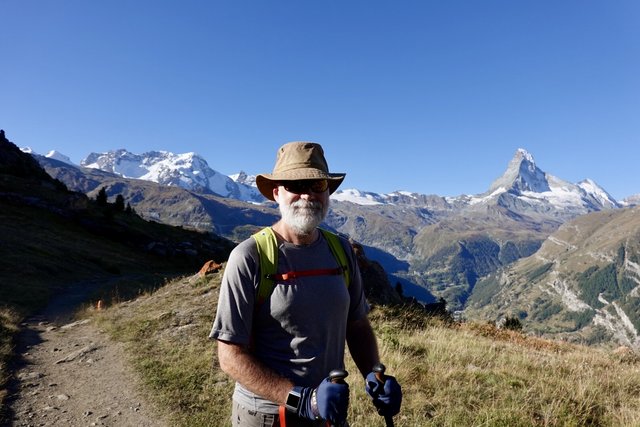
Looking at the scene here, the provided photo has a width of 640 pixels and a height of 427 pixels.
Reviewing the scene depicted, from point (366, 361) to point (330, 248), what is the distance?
1.36 meters

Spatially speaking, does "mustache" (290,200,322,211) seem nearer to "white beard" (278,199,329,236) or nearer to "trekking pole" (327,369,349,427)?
"white beard" (278,199,329,236)

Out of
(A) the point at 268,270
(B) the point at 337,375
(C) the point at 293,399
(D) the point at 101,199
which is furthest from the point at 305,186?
(D) the point at 101,199

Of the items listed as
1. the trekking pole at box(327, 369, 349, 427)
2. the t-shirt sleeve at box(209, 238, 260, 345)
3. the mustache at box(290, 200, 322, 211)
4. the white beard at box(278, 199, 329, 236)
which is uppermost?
the mustache at box(290, 200, 322, 211)

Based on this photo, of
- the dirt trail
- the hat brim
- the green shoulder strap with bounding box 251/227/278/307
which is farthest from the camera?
the dirt trail

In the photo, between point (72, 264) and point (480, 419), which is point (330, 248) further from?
point (72, 264)

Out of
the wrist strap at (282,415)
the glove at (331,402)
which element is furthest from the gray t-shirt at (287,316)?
the glove at (331,402)

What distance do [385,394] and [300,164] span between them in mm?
2276

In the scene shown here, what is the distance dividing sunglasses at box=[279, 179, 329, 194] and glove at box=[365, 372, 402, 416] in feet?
6.07

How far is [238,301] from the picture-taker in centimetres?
347

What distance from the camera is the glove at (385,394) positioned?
3.51 metres

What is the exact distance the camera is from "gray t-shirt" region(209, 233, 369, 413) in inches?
137

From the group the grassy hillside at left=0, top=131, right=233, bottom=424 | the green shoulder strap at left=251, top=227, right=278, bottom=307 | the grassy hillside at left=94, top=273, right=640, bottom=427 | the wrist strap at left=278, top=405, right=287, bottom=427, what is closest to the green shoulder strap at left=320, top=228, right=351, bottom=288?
the green shoulder strap at left=251, top=227, right=278, bottom=307

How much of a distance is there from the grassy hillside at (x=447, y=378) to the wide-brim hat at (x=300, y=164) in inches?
203

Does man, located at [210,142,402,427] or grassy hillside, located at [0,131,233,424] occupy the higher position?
man, located at [210,142,402,427]
